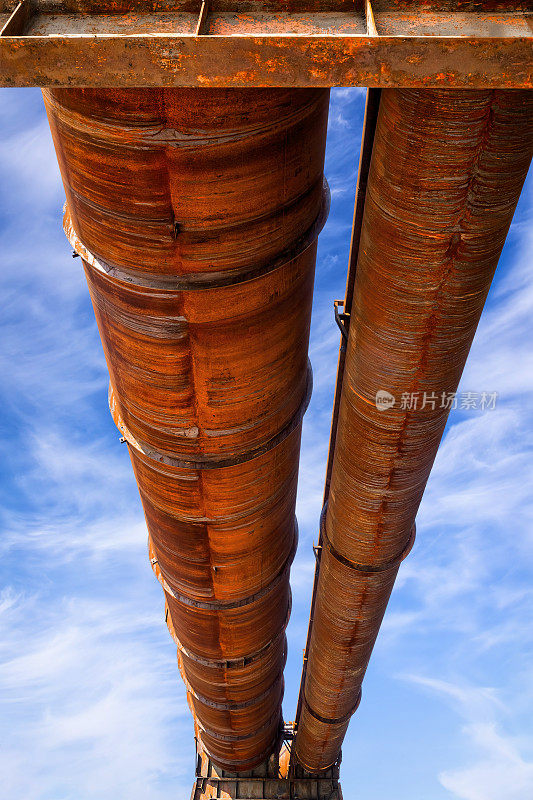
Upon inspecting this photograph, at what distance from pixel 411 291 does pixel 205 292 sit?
5.16ft

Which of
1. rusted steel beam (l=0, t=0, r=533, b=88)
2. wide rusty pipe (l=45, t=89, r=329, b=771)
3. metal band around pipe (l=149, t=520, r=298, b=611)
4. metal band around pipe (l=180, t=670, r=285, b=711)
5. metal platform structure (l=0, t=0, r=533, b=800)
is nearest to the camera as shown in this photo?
rusted steel beam (l=0, t=0, r=533, b=88)

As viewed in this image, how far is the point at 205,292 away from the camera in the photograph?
4742 millimetres

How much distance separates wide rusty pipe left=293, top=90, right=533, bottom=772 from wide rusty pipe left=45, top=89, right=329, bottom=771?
0.63m

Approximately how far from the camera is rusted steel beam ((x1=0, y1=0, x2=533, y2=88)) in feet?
8.58

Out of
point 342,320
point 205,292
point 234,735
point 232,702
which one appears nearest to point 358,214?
point 342,320

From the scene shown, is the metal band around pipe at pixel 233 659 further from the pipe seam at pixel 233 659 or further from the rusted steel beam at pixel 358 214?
the rusted steel beam at pixel 358 214

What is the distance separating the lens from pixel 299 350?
6008mm

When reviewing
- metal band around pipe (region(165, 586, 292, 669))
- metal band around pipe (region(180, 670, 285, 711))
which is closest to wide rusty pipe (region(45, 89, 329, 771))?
metal band around pipe (region(165, 586, 292, 669))

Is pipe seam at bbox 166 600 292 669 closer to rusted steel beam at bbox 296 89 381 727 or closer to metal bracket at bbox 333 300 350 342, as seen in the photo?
rusted steel beam at bbox 296 89 381 727

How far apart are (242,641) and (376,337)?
5.91 metres

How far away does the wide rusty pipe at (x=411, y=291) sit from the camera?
356 cm

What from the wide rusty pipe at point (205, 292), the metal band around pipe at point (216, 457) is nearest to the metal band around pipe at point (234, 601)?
the wide rusty pipe at point (205, 292)

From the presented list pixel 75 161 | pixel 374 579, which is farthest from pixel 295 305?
pixel 374 579

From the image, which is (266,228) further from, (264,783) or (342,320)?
(264,783)
